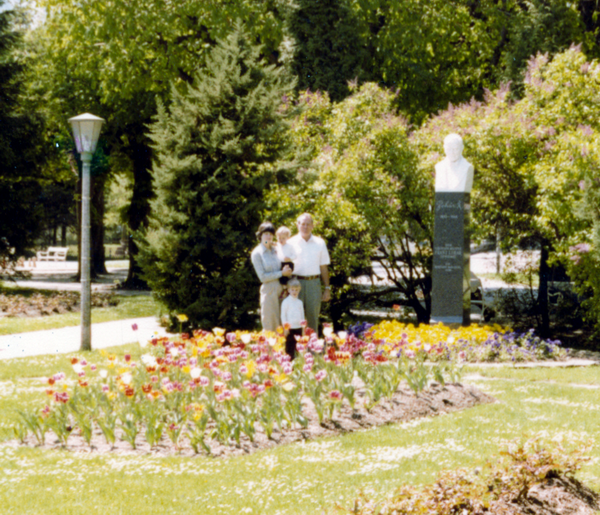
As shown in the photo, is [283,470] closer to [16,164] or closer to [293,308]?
[293,308]

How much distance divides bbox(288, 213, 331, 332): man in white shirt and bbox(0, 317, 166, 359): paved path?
292cm

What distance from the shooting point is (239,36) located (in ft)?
45.7

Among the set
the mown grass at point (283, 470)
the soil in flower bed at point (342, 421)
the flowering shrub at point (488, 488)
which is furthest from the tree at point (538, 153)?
the flowering shrub at point (488, 488)

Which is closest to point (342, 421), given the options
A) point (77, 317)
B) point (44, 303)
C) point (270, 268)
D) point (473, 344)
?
point (270, 268)

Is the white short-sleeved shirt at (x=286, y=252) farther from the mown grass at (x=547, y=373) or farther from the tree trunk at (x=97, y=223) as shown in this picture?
the tree trunk at (x=97, y=223)

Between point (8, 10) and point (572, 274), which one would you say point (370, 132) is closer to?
point (572, 274)

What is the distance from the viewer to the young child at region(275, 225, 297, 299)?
9234mm

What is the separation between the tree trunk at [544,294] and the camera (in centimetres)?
1502

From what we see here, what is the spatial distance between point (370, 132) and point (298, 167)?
6.23ft

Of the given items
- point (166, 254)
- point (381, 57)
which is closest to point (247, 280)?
point (166, 254)

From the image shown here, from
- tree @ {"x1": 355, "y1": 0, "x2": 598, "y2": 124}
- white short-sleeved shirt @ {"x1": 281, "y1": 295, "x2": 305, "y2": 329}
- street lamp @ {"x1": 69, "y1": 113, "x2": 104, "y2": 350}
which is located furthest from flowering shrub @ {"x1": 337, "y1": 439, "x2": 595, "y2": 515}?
tree @ {"x1": 355, "y1": 0, "x2": 598, "y2": 124}

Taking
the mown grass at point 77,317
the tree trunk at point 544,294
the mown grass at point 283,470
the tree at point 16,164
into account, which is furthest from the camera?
the tree at point 16,164

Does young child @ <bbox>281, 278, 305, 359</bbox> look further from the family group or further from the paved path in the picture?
the paved path

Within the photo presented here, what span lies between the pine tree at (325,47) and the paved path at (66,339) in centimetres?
804
